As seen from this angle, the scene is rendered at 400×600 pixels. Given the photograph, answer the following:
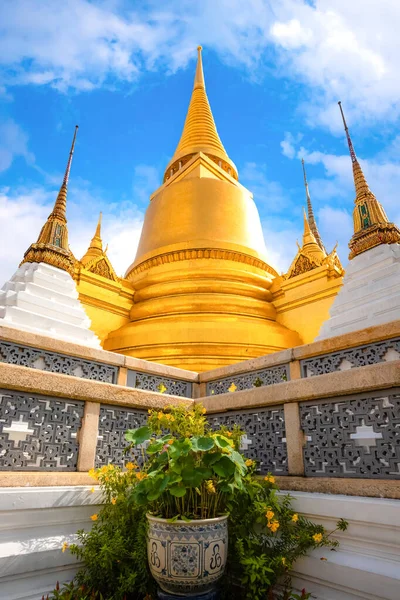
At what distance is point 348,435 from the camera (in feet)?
8.39

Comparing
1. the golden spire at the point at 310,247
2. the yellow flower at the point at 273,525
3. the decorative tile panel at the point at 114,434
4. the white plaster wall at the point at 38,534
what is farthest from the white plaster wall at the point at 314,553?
the golden spire at the point at 310,247

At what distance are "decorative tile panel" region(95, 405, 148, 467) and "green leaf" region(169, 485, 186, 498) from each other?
4.14 ft

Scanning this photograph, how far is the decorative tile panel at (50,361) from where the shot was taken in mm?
3680

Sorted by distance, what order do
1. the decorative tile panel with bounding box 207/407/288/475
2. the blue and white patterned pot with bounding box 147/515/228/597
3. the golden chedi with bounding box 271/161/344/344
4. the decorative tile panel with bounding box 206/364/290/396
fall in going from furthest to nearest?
the golden chedi with bounding box 271/161/344/344 → the decorative tile panel with bounding box 206/364/290/396 → the decorative tile panel with bounding box 207/407/288/475 → the blue and white patterned pot with bounding box 147/515/228/597

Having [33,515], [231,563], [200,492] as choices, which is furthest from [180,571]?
[33,515]

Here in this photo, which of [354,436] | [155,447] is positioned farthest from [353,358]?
[155,447]

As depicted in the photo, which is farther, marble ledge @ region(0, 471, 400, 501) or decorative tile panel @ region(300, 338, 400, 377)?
decorative tile panel @ region(300, 338, 400, 377)

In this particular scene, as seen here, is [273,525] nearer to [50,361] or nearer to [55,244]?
[50,361]

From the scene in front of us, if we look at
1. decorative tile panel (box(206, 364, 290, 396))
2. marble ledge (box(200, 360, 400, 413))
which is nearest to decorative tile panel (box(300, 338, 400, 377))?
decorative tile panel (box(206, 364, 290, 396))

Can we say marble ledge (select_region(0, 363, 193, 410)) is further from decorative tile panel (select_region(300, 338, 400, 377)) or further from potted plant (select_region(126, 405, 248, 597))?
decorative tile panel (select_region(300, 338, 400, 377))

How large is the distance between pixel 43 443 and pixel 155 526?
3.99 ft

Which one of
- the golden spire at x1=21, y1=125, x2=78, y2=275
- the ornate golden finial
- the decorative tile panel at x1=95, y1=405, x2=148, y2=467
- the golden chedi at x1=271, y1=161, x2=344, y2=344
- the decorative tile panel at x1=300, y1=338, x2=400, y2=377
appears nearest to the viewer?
the decorative tile panel at x1=95, y1=405, x2=148, y2=467

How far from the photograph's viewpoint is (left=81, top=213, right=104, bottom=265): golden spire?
1158 centimetres

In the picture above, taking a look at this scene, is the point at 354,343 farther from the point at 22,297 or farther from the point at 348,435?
the point at 22,297
